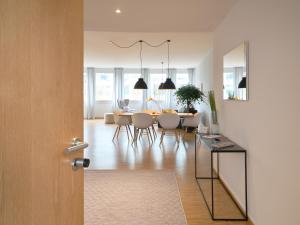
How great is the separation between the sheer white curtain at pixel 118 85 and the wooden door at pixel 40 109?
36.9ft

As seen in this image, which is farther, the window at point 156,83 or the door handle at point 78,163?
the window at point 156,83

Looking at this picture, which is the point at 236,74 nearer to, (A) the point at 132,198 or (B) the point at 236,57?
(B) the point at 236,57

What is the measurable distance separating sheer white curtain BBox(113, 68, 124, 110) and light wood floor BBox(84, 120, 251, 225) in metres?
5.33

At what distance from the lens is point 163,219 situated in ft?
8.00

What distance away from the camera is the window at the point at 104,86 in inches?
494

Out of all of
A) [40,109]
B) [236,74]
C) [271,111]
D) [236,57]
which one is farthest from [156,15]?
[40,109]

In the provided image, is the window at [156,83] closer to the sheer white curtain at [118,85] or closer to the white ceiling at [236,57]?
the sheer white curtain at [118,85]

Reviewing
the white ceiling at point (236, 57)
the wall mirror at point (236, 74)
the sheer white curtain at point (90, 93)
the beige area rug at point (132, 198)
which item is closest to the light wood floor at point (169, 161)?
the beige area rug at point (132, 198)

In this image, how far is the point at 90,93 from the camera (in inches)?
→ 487

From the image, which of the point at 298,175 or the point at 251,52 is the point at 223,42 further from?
the point at 298,175

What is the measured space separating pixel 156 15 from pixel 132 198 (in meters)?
2.42

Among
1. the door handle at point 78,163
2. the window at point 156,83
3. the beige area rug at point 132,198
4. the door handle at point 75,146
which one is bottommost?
the beige area rug at point 132,198

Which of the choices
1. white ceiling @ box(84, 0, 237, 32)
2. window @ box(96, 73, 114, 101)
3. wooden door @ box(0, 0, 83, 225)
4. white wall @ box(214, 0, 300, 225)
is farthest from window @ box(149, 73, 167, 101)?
wooden door @ box(0, 0, 83, 225)

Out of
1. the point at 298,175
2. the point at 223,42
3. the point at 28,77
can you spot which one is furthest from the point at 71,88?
the point at 223,42
